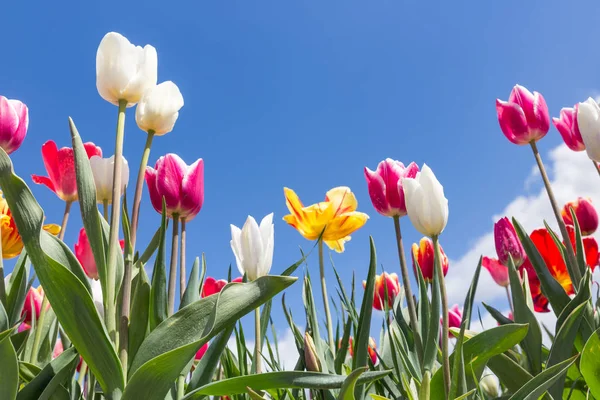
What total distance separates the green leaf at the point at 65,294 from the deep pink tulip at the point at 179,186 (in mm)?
442

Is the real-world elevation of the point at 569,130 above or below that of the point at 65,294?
above

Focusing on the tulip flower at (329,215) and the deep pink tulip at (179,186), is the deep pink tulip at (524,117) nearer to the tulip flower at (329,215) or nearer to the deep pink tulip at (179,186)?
the tulip flower at (329,215)

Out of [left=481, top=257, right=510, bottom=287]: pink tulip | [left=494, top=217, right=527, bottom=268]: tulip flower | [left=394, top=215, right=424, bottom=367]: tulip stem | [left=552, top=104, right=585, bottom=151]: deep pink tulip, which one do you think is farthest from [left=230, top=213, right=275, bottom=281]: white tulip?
[left=481, top=257, right=510, bottom=287]: pink tulip

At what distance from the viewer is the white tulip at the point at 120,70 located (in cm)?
124

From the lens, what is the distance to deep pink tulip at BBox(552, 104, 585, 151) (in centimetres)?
221

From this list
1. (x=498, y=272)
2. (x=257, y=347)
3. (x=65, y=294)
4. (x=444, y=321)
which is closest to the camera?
(x=65, y=294)

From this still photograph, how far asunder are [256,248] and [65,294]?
0.74 m

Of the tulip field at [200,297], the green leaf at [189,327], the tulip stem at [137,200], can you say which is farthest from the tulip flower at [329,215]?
the green leaf at [189,327]

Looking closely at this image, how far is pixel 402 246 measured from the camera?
143 cm

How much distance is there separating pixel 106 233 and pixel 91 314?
0.41 m

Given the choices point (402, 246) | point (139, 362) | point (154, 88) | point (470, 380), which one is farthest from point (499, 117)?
point (139, 362)

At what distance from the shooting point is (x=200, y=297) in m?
1.38

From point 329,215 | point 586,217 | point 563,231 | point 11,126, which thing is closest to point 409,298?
point 563,231

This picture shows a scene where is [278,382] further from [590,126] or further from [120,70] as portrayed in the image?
[590,126]
